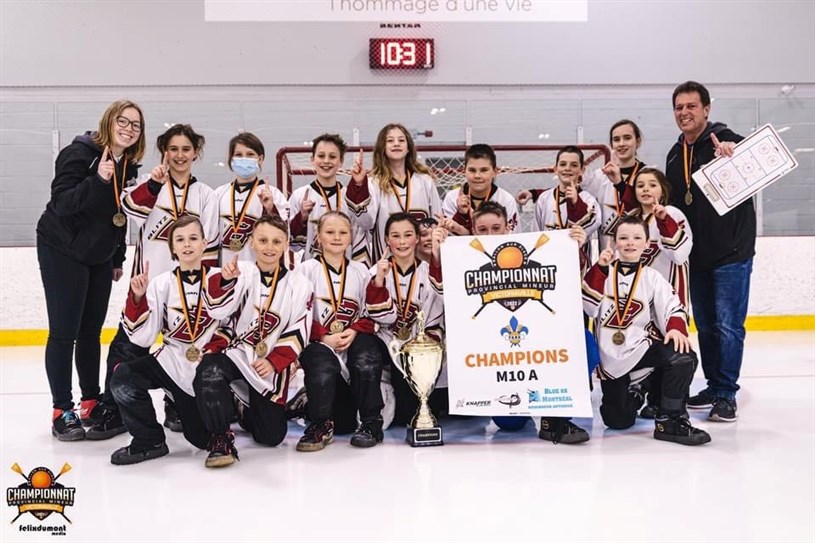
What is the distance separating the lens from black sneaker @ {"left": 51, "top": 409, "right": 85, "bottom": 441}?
319cm

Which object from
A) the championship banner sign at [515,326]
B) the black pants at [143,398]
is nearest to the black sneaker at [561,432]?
the championship banner sign at [515,326]

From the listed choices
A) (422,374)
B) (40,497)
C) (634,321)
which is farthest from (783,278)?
(40,497)

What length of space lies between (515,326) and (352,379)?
0.75 m

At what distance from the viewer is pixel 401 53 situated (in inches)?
298

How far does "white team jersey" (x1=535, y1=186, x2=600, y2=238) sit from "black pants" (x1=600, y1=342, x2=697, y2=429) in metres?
0.92

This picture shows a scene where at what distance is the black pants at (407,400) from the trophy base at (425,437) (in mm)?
236

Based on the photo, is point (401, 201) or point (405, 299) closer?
point (405, 299)

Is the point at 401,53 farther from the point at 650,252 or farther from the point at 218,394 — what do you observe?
the point at 218,394

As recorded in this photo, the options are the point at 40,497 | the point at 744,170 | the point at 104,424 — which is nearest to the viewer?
the point at 40,497

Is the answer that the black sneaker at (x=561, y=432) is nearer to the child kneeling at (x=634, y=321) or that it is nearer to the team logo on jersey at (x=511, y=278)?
the child kneeling at (x=634, y=321)

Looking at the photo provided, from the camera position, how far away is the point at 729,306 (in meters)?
3.50

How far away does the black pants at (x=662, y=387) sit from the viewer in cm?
298

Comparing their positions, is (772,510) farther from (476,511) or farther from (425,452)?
(425,452)

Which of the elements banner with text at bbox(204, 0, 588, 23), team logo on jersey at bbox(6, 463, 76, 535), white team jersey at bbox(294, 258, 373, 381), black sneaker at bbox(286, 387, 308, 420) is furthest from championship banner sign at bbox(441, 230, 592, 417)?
banner with text at bbox(204, 0, 588, 23)
